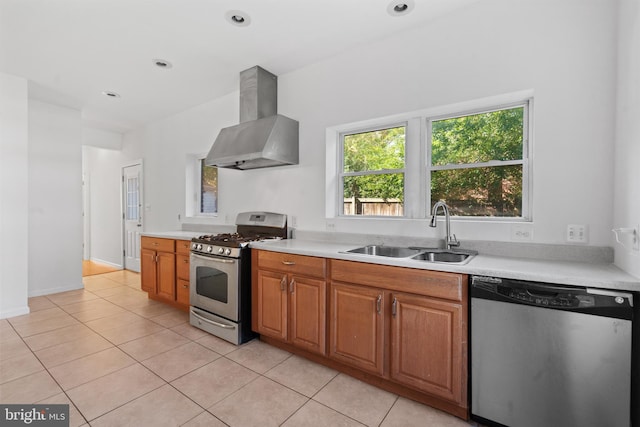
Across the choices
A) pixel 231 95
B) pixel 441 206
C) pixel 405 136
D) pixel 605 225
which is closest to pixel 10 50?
pixel 231 95

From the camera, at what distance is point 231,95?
378 centimetres

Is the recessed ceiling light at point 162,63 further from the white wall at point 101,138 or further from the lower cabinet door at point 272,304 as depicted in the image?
the white wall at point 101,138

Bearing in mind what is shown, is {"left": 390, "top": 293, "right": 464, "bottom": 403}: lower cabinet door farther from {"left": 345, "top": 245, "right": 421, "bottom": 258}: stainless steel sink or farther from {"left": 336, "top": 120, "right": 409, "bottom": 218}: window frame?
{"left": 336, "top": 120, "right": 409, "bottom": 218}: window frame

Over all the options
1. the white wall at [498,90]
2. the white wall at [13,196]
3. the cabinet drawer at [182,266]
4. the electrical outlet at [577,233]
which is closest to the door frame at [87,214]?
the white wall at [13,196]

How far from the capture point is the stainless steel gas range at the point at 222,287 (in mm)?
2557

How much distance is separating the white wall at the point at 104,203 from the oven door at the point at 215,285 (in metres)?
3.78

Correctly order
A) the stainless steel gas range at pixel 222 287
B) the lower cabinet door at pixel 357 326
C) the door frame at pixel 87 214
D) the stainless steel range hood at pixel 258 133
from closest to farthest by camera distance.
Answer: the lower cabinet door at pixel 357 326 → the stainless steel gas range at pixel 222 287 → the stainless steel range hood at pixel 258 133 → the door frame at pixel 87 214

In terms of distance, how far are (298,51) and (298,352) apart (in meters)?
2.72

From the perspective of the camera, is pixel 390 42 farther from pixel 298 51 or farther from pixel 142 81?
pixel 142 81

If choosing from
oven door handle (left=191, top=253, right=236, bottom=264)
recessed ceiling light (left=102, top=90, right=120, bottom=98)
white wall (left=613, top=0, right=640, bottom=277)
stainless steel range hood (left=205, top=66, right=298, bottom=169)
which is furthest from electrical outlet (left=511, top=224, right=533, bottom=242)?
recessed ceiling light (left=102, top=90, right=120, bottom=98)

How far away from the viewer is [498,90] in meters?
2.08

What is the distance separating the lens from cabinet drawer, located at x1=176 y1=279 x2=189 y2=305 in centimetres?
326

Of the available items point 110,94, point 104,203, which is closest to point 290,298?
point 110,94

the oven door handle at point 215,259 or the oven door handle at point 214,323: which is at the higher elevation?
the oven door handle at point 215,259
